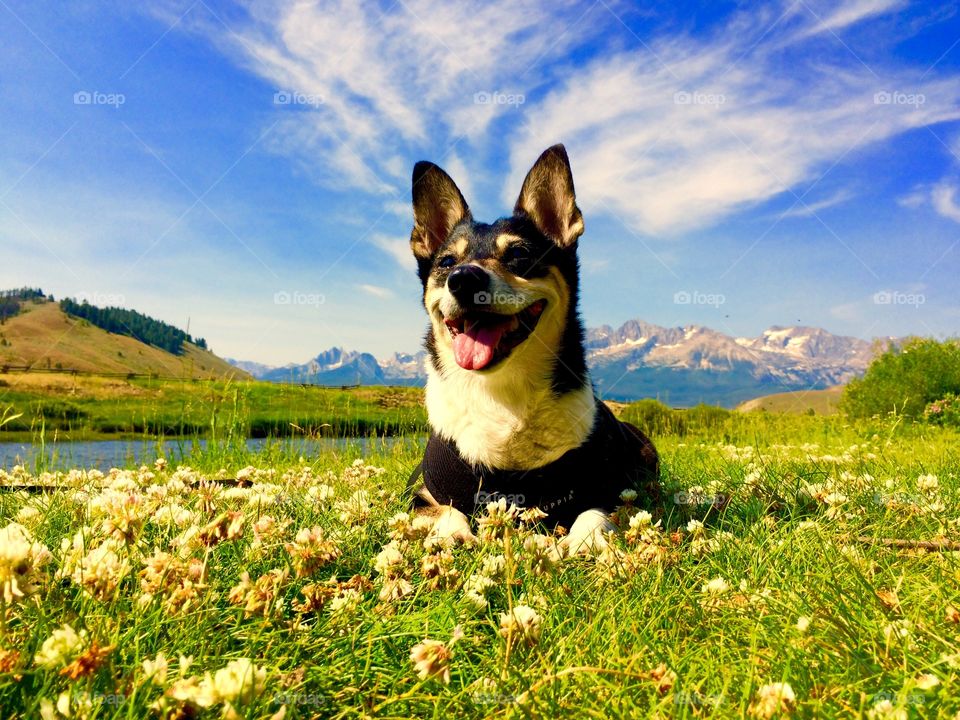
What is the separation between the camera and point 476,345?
185 inches

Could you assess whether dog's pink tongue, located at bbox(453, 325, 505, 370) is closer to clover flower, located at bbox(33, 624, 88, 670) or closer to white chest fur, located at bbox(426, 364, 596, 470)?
white chest fur, located at bbox(426, 364, 596, 470)

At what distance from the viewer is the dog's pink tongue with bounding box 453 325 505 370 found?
467 cm

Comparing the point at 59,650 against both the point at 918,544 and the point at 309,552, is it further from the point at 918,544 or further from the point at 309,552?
the point at 918,544

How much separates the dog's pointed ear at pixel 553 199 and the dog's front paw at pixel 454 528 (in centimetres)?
268

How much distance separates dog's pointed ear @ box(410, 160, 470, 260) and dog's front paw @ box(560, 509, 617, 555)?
9.65ft

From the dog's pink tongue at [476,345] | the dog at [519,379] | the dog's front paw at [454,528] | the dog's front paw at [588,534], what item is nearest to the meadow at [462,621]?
the dog's front paw at [588,534]

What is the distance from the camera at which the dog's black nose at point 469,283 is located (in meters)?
4.49

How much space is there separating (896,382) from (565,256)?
26.4 metres

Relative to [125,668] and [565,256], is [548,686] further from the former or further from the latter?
[565,256]

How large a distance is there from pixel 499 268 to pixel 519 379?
941 mm

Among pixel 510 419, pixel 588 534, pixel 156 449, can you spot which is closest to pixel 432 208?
pixel 510 419

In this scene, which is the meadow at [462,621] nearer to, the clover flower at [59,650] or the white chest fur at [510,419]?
the clover flower at [59,650]

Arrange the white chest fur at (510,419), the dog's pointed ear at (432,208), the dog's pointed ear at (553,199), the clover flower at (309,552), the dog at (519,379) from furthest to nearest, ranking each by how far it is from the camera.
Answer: the dog's pointed ear at (432,208) → the dog's pointed ear at (553,199) → the white chest fur at (510,419) → the dog at (519,379) → the clover flower at (309,552)

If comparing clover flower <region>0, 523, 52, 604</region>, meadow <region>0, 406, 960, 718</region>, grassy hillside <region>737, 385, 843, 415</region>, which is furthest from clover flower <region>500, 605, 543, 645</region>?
grassy hillside <region>737, 385, 843, 415</region>
